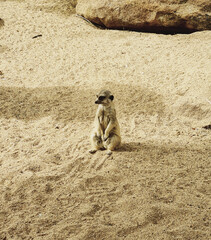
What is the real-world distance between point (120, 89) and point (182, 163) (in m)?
2.59

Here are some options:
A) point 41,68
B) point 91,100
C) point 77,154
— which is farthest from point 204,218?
point 41,68

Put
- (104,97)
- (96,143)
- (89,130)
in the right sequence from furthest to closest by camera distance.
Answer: (89,130), (96,143), (104,97)

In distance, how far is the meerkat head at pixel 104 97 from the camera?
377 cm

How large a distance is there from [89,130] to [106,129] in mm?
1018

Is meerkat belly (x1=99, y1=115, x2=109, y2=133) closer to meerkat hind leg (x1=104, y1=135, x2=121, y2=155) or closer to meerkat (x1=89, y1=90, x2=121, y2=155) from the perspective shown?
meerkat (x1=89, y1=90, x2=121, y2=155)

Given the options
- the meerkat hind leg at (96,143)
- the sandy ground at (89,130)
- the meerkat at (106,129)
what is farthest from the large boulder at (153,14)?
the meerkat hind leg at (96,143)

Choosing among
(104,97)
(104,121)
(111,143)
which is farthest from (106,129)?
(104,97)

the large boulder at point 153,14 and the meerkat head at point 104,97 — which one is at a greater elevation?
the large boulder at point 153,14

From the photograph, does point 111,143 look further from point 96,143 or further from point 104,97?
point 104,97

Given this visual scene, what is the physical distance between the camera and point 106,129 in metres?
4.02

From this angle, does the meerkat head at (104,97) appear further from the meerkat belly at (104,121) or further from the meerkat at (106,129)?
the meerkat belly at (104,121)

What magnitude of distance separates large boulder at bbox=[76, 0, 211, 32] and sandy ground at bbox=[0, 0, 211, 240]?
15.6 inches

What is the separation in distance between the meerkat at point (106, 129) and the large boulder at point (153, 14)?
519cm

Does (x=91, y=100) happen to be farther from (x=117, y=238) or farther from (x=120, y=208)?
(x=117, y=238)
